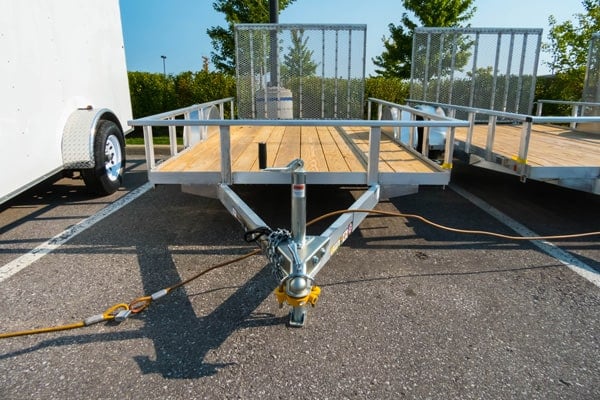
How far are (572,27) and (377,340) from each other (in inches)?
497

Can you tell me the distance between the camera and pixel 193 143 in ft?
18.6

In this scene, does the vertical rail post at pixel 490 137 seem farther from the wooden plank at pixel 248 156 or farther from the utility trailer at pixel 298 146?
the wooden plank at pixel 248 156

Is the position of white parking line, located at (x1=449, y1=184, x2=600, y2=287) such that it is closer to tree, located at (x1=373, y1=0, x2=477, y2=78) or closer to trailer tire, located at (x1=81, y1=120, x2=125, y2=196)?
trailer tire, located at (x1=81, y1=120, x2=125, y2=196)

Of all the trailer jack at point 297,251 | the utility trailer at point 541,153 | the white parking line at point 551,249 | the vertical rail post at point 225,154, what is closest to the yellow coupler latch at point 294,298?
the trailer jack at point 297,251

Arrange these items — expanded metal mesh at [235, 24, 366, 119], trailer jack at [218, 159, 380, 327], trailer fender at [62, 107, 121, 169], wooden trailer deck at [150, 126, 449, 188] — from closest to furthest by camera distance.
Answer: trailer jack at [218, 159, 380, 327] < wooden trailer deck at [150, 126, 449, 188] < trailer fender at [62, 107, 121, 169] < expanded metal mesh at [235, 24, 366, 119]

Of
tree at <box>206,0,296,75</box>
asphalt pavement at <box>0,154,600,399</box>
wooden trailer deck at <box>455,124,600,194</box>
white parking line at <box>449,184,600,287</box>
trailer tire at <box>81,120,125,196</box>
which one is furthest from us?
tree at <box>206,0,296,75</box>

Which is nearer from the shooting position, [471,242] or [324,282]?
[324,282]

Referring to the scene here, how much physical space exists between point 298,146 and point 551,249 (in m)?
3.02

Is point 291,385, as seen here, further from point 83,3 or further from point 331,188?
point 83,3

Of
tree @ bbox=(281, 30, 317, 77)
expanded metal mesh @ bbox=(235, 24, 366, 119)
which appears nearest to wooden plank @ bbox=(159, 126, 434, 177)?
expanded metal mesh @ bbox=(235, 24, 366, 119)

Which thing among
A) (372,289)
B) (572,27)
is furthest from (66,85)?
(572,27)

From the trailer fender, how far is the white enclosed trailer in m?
0.01

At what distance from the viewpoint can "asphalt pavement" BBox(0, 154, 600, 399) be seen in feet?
7.63

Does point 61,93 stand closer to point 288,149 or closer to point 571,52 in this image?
point 288,149
